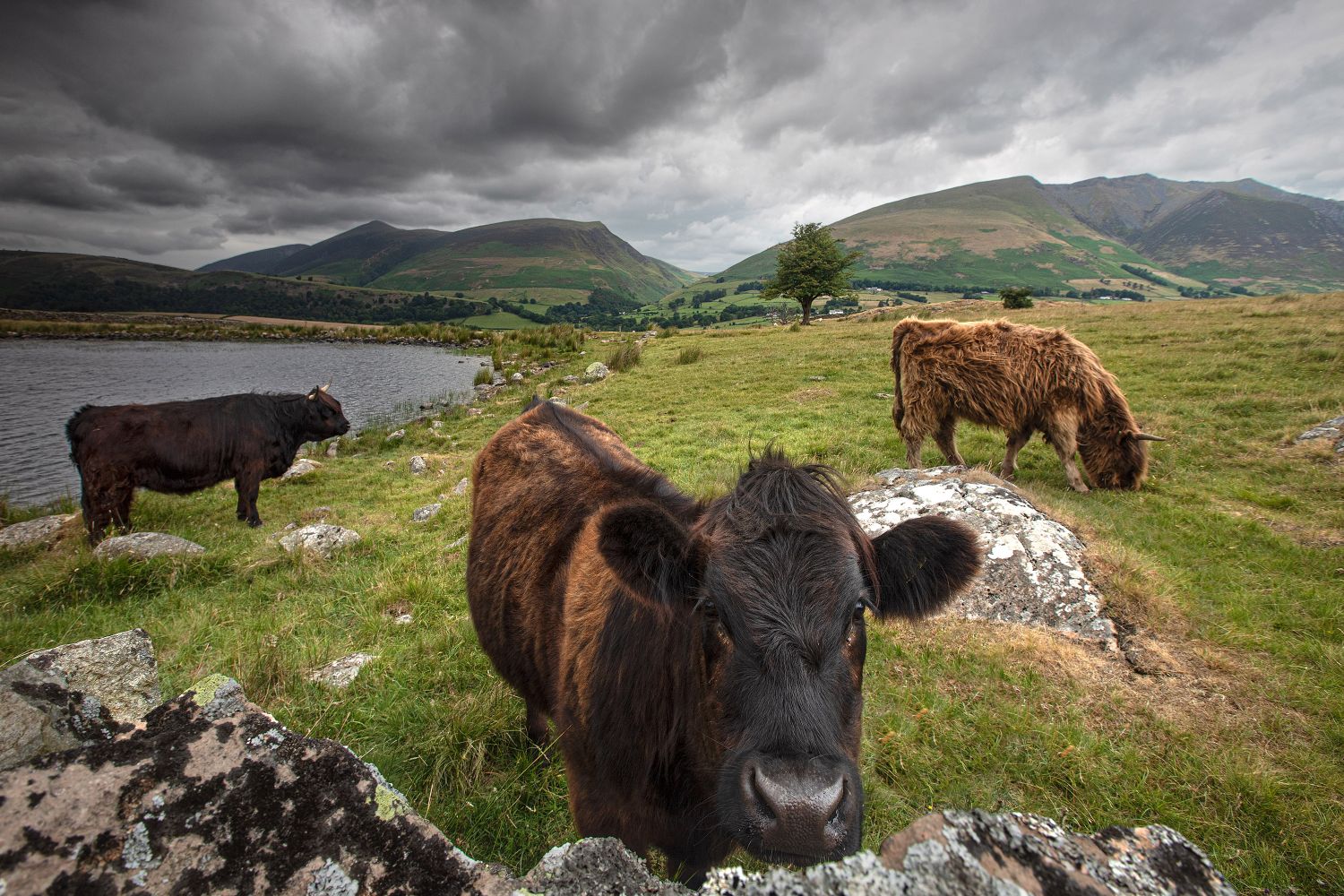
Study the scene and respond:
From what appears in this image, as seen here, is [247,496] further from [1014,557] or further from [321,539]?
[1014,557]

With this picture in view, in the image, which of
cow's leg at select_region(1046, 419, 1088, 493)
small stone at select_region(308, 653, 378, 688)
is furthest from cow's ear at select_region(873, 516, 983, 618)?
cow's leg at select_region(1046, 419, 1088, 493)

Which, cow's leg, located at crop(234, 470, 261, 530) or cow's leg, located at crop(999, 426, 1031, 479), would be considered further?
cow's leg, located at crop(234, 470, 261, 530)

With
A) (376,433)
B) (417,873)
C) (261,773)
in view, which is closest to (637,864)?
(417,873)

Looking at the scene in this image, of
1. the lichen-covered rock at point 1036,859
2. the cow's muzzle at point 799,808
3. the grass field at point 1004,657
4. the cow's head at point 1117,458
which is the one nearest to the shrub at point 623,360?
the grass field at point 1004,657

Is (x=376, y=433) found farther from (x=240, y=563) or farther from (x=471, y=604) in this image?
(x=471, y=604)

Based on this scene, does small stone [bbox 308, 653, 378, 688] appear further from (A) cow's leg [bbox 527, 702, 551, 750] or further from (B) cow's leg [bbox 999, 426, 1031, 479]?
(B) cow's leg [bbox 999, 426, 1031, 479]

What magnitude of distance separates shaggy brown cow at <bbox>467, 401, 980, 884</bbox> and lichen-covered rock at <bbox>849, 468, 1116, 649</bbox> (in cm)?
298

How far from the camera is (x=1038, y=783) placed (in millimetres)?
3434

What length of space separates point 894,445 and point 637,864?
35.6 ft

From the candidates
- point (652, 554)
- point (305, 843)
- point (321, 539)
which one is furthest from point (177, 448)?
point (305, 843)

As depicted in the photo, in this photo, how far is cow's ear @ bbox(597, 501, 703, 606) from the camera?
2422 millimetres

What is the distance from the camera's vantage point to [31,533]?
891 cm

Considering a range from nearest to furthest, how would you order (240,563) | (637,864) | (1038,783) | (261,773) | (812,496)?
(261,773), (637,864), (812,496), (1038,783), (240,563)

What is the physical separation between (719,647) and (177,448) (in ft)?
42.6
